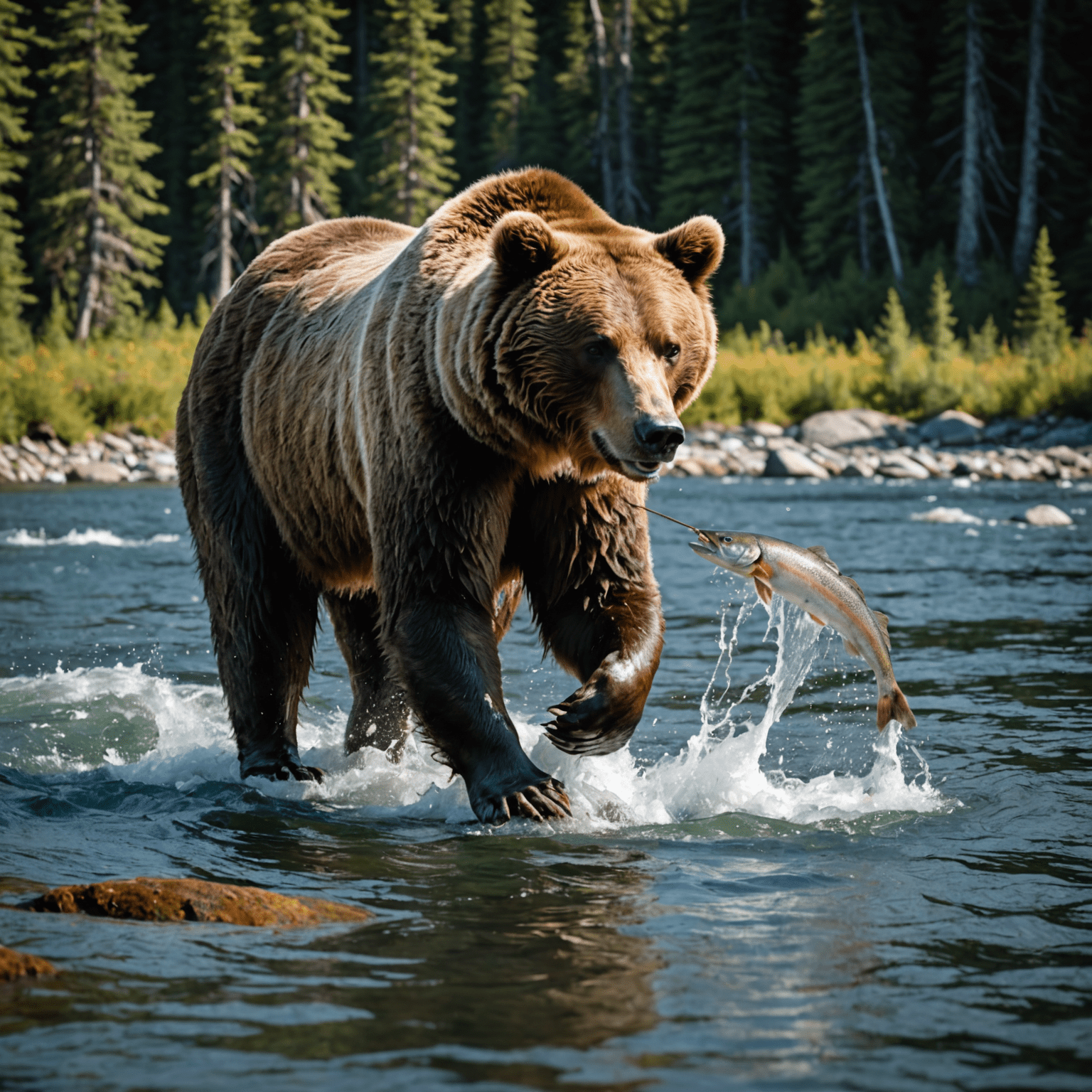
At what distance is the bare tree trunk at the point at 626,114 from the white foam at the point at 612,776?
114ft

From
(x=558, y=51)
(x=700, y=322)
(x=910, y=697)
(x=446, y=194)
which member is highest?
(x=558, y=51)

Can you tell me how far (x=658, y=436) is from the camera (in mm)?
3666

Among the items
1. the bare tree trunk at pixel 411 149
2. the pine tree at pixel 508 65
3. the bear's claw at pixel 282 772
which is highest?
the pine tree at pixel 508 65

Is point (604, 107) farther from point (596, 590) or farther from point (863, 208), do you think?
point (596, 590)

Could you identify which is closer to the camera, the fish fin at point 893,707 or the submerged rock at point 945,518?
the fish fin at point 893,707

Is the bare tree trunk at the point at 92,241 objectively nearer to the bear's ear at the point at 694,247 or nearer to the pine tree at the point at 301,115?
the pine tree at the point at 301,115

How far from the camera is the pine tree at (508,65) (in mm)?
43625

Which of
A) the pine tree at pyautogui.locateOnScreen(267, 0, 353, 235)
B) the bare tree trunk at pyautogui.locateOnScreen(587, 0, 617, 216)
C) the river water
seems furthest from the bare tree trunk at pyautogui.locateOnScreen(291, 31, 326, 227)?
the river water

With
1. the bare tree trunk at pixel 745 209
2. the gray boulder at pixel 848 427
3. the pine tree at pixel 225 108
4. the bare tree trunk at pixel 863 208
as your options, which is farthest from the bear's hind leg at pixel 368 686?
the bare tree trunk at pixel 745 209

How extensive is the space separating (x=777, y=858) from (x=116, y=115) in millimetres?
31483

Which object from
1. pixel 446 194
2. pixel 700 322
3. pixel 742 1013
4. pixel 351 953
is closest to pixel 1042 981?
pixel 742 1013

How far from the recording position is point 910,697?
257 inches

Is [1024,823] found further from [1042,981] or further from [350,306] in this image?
[350,306]

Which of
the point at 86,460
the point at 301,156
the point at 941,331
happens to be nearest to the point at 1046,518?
the point at 941,331
